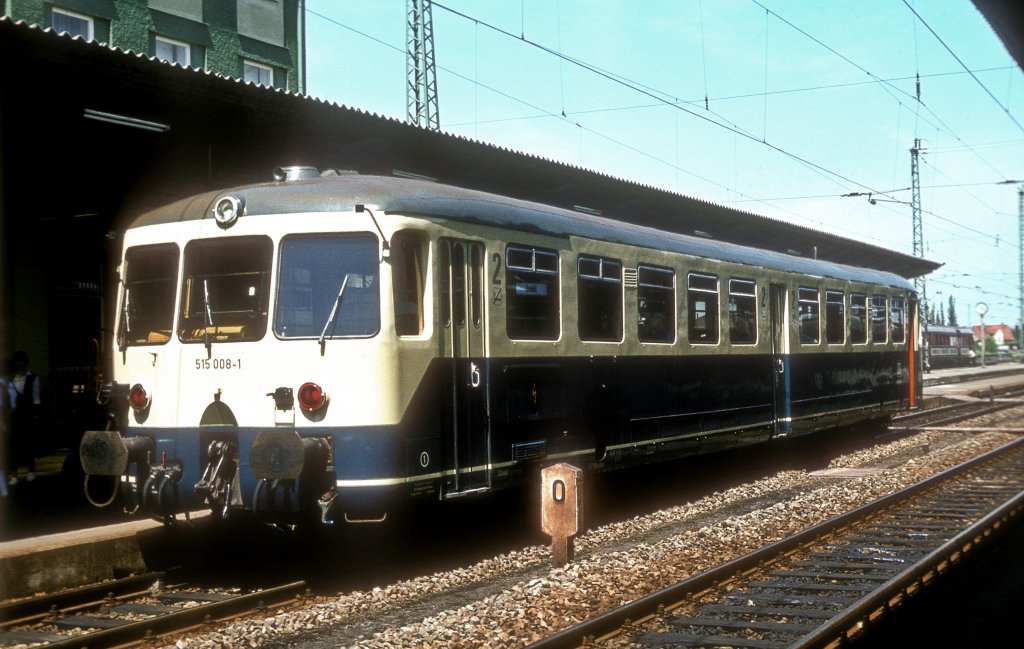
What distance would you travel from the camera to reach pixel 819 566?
8711 millimetres

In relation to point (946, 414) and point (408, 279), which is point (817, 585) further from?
point (946, 414)

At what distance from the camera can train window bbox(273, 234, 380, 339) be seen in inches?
317

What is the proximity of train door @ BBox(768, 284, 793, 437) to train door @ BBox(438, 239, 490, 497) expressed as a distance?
6.65 metres

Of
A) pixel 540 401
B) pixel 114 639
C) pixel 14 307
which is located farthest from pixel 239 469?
pixel 14 307

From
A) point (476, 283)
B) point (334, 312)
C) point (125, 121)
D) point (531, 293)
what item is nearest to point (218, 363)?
point (334, 312)

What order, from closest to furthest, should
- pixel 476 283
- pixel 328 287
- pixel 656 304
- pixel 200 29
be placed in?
pixel 328 287 → pixel 476 283 → pixel 656 304 → pixel 200 29

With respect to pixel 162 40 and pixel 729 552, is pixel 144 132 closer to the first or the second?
pixel 729 552

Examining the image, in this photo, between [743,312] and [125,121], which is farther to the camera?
[743,312]

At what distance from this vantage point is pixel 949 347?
66750 millimetres

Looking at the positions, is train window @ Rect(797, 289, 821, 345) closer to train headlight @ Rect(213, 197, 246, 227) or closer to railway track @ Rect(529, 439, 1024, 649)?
railway track @ Rect(529, 439, 1024, 649)

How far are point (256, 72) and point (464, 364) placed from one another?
57.5ft

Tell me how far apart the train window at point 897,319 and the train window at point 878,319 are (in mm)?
404

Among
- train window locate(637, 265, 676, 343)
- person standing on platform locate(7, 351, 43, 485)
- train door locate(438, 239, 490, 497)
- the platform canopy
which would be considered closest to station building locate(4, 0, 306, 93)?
the platform canopy

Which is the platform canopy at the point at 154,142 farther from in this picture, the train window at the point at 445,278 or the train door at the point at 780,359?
the train door at the point at 780,359
